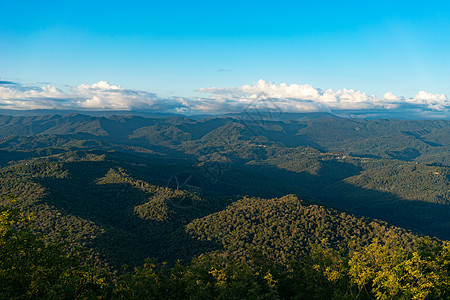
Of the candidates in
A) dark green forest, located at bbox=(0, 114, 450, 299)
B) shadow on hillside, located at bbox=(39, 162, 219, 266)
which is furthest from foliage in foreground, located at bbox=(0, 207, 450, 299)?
shadow on hillside, located at bbox=(39, 162, 219, 266)

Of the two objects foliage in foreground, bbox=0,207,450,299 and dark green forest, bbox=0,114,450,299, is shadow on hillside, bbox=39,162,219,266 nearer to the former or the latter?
dark green forest, bbox=0,114,450,299

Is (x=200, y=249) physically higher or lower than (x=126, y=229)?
higher

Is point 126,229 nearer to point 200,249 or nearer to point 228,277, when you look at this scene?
point 200,249

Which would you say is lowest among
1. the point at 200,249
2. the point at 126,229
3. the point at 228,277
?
the point at 126,229

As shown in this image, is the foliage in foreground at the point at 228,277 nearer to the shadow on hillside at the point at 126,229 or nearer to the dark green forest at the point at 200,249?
the dark green forest at the point at 200,249

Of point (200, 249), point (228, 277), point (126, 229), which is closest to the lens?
point (228, 277)

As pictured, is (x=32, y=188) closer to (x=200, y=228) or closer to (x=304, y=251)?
(x=200, y=228)

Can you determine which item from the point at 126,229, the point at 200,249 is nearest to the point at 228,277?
the point at 200,249

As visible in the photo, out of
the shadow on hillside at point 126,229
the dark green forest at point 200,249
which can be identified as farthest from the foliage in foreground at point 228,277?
the shadow on hillside at point 126,229
